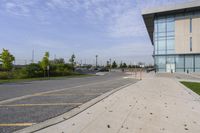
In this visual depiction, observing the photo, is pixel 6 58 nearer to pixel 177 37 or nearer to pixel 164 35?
pixel 164 35

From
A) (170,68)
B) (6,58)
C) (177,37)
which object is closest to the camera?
(6,58)

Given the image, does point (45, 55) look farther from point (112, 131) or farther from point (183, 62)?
point (112, 131)

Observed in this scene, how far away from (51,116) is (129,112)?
259 cm

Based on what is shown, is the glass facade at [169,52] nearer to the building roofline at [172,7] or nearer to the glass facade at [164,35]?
the glass facade at [164,35]

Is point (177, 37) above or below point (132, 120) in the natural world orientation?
above

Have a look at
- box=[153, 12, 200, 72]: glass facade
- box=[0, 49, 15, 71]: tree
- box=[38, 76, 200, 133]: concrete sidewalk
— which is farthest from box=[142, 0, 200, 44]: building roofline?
box=[38, 76, 200, 133]: concrete sidewalk

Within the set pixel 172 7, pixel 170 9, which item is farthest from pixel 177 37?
pixel 172 7

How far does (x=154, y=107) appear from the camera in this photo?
26.4ft

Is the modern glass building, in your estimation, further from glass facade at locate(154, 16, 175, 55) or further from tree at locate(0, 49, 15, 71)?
tree at locate(0, 49, 15, 71)

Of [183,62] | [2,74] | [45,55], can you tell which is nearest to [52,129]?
[2,74]

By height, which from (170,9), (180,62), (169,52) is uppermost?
(170,9)

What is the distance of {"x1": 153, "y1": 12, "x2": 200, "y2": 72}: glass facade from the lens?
48062 millimetres

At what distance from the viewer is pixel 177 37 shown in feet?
161

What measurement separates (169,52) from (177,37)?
12.9ft
